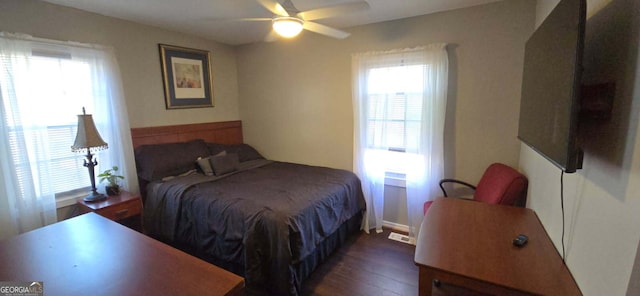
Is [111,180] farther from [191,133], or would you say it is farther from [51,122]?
[191,133]

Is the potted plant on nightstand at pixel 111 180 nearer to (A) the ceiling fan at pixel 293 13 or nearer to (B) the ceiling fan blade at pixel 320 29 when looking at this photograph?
(A) the ceiling fan at pixel 293 13

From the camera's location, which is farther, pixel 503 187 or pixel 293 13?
pixel 503 187

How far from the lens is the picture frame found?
323 cm

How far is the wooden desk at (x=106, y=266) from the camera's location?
94cm

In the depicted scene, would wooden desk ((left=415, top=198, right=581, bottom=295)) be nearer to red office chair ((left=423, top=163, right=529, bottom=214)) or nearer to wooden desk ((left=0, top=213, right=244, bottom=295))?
red office chair ((left=423, top=163, right=529, bottom=214))

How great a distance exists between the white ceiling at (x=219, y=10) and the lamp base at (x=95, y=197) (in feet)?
5.64

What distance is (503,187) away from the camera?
6.65 feet

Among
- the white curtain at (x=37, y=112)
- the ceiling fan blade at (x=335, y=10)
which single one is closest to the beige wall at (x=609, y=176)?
the ceiling fan blade at (x=335, y=10)

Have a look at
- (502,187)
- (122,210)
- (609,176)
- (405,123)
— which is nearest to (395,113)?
(405,123)

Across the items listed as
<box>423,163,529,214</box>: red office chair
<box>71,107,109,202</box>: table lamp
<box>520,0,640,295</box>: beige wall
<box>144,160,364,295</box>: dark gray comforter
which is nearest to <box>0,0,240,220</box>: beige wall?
<box>71,107,109,202</box>: table lamp

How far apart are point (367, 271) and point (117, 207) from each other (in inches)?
91.9

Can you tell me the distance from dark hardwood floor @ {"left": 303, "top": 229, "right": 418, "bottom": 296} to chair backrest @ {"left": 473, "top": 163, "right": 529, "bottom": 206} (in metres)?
0.91

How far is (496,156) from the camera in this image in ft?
8.32

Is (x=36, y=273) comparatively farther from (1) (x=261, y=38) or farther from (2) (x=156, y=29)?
(1) (x=261, y=38)
